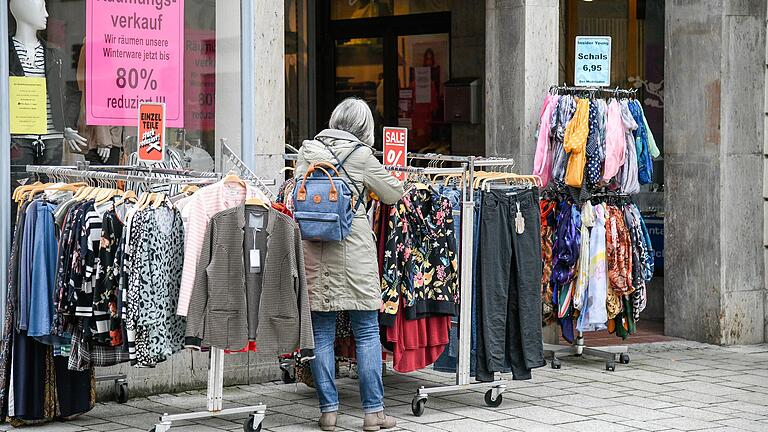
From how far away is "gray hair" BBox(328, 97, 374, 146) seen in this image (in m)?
7.43

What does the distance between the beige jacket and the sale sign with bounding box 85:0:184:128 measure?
159 cm

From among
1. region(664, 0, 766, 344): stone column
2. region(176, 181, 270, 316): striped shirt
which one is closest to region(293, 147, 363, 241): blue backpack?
region(176, 181, 270, 316): striped shirt

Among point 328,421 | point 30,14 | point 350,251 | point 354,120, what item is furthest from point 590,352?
point 30,14

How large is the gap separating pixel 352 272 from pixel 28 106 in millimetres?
2352

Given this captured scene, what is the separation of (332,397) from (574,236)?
283 cm

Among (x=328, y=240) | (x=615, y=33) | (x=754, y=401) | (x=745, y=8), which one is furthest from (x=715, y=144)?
(x=328, y=240)

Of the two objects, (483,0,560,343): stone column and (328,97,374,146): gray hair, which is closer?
(328,97,374,146): gray hair

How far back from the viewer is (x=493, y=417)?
7820 mm

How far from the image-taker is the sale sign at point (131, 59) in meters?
8.26

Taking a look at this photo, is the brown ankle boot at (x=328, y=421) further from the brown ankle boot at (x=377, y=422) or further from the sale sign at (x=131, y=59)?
the sale sign at (x=131, y=59)

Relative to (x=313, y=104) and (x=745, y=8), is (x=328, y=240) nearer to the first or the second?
(x=745, y=8)

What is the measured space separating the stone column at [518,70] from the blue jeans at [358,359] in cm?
298

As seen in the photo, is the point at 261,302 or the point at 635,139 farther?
the point at 635,139

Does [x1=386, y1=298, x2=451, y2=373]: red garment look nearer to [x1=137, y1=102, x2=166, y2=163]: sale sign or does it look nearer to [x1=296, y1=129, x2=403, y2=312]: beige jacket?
[x1=296, y1=129, x2=403, y2=312]: beige jacket
